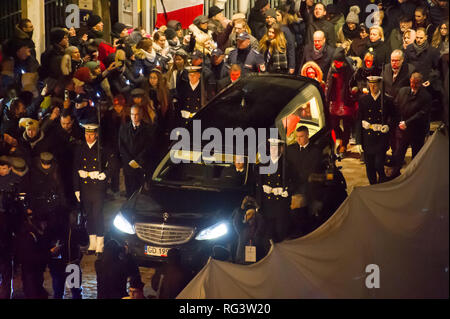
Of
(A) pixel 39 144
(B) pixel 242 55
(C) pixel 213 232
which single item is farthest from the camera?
(B) pixel 242 55

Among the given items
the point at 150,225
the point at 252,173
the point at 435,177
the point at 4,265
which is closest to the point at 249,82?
the point at 252,173

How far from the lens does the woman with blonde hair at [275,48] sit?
19.0 metres

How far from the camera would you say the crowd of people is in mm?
11914

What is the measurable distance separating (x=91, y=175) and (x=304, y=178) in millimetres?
2892

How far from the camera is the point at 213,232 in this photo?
12266 millimetres

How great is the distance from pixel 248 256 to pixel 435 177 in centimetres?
388

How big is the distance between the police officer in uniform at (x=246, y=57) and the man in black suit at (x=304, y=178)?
4286 mm

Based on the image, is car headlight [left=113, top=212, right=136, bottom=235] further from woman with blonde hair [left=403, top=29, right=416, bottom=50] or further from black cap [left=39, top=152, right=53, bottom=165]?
woman with blonde hair [left=403, top=29, right=416, bottom=50]

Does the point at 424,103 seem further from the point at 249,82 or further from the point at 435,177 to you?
the point at 435,177

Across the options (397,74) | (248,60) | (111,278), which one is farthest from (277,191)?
(248,60)

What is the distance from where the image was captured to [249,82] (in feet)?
51.9

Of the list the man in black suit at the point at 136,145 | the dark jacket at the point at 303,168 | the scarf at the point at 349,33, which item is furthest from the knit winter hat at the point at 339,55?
the man in black suit at the point at 136,145

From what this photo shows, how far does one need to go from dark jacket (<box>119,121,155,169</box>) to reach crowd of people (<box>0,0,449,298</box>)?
17mm
